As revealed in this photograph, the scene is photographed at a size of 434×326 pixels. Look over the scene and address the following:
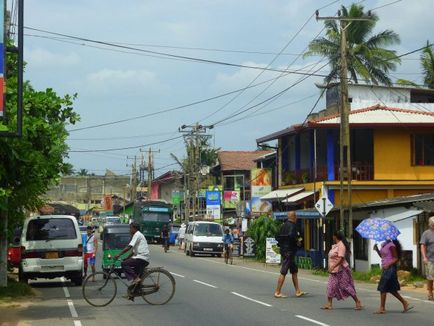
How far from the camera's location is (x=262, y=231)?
127 feet

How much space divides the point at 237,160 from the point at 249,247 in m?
31.3

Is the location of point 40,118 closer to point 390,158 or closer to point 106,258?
point 106,258

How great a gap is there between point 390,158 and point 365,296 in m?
19.9

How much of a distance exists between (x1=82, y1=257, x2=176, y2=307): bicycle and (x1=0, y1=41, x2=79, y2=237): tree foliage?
101 inches

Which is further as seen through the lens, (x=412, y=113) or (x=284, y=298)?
(x=412, y=113)

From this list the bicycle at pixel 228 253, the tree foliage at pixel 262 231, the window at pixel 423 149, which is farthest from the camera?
the tree foliage at pixel 262 231

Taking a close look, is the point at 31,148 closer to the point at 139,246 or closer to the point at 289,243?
the point at 139,246

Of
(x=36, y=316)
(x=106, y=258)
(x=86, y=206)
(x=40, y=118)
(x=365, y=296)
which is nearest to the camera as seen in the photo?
(x=36, y=316)

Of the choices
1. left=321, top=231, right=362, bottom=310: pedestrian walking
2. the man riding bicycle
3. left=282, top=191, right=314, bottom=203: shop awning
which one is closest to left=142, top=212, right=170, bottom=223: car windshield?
left=282, top=191, right=314, bottom=203: shop awning

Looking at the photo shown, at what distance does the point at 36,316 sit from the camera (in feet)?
49.2

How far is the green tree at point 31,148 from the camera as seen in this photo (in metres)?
15.6

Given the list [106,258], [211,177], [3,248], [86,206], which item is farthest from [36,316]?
[86,206]

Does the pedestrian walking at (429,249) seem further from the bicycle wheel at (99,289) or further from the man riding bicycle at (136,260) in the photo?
the bicycle wheel at (99,289)

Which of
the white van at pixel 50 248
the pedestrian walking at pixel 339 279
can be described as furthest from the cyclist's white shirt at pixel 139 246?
the white van at pixel 50 248
